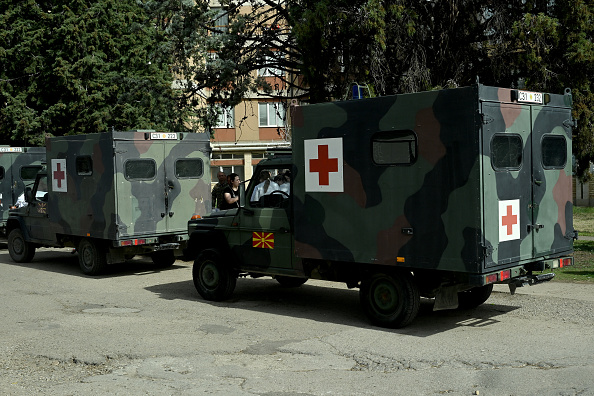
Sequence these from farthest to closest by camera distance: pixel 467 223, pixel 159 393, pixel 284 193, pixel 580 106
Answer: pixel 580 106
pixel 284 193
pixel 467 223
pixel 159 393

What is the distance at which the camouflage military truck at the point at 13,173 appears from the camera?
65.6 feet

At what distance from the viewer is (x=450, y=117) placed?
26.4 feet

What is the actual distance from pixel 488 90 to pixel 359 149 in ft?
5.82

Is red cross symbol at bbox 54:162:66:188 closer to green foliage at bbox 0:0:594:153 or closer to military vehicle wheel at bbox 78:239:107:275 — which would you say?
military vehicle wheel at bbox 78:239:107:275

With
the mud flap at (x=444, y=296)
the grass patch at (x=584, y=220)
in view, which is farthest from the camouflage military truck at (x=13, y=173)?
the grass patch at (x=584, y=220)

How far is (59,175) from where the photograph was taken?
15.2 metres

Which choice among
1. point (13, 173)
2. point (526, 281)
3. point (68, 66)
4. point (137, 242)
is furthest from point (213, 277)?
point (68, 66)

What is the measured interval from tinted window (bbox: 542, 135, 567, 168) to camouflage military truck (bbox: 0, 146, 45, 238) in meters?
15.6

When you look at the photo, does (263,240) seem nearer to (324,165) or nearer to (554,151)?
(324,165)

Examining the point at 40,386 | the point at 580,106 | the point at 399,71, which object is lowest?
the point at 40,386

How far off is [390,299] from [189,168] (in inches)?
276

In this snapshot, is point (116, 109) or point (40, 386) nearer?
point (40, 386)

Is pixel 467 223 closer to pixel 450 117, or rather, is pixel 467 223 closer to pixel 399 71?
pixel 450 117

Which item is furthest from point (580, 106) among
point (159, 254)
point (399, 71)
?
point (159, 254)
